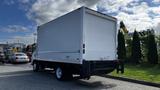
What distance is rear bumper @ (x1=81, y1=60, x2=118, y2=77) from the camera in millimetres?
10258

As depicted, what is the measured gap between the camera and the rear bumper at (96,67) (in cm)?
1026

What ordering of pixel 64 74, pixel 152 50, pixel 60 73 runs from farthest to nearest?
pixel 152 50 < pixel 60 73 < pixel 64 74

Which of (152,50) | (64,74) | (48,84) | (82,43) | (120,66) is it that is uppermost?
(82,43)

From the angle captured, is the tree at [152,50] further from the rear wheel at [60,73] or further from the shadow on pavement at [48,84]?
the rear wheel at [60,73]

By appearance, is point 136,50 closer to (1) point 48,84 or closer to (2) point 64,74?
(2) point 64,74

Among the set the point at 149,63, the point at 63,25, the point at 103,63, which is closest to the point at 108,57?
the point at 103,63

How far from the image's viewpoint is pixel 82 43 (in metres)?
10.4

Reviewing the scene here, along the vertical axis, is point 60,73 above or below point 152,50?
below

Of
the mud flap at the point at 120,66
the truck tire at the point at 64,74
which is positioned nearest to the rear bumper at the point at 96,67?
the mud flap at the point at 120,66

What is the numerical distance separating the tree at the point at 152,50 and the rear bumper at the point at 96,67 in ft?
34.4

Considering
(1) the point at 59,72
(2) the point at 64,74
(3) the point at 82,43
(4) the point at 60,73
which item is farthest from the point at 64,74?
(3) the point at 82,43

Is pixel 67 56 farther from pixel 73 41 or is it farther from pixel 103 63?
pixel 103 63

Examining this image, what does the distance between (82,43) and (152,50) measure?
13.2 meters

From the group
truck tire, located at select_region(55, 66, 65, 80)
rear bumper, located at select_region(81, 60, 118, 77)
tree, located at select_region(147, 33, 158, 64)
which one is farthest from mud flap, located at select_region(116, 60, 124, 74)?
tree, located at select_region(147, 33, 158, 64)
